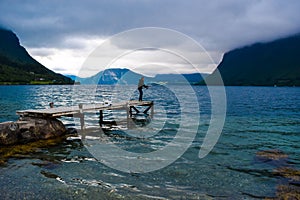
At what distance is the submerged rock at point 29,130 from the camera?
16.9 meters

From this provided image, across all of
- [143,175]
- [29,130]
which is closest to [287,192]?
[143,175]

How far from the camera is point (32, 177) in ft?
38.7

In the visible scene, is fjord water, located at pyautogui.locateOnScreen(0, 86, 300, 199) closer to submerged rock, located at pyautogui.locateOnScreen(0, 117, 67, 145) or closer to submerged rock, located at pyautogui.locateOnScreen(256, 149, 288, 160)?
submerged rock, located at pyautogui.locateOnScreen(256, 149, 288, 160)

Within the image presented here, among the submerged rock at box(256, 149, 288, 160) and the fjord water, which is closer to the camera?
the fjord water

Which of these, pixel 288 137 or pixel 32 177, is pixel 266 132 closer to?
pixel 288 137

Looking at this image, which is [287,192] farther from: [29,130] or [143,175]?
[29,130]

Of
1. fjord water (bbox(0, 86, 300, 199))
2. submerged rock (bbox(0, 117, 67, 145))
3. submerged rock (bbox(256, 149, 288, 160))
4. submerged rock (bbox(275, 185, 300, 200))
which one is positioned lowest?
fjord water (bbox(0, 86, 300, 199))

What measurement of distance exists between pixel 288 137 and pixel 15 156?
68.1 feet

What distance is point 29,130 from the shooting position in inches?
723

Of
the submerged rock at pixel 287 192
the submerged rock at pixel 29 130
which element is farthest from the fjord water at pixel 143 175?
the submerged rock at pixel 29 130

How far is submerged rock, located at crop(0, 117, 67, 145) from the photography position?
16875 millimetres

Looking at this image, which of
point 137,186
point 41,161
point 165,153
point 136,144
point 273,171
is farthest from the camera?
point 136,144

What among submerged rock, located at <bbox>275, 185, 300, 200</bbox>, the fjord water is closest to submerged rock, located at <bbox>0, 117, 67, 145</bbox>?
the fjord water

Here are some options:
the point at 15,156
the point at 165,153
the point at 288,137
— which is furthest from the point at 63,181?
the point at 288,137
